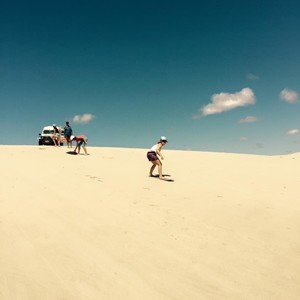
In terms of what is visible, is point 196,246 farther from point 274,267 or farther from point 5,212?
point 5,212

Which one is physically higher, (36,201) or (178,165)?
(178,165)

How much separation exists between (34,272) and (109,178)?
6.05m

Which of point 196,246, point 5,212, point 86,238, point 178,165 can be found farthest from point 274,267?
point 178,165

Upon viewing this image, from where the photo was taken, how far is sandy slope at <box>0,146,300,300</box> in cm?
364

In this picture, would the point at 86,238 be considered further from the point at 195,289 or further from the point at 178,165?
the point at 178,165

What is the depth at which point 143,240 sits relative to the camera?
4.89 meters

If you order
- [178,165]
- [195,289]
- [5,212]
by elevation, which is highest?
[178,165]

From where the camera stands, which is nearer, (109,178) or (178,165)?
(109,178)

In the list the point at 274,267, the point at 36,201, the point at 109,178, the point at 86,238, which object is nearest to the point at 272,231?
the point at 274,267

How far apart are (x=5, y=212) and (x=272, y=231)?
16.4ft

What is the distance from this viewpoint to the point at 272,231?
5.73 metres

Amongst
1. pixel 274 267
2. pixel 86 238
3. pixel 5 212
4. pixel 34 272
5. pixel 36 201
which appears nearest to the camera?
pixel 34 272

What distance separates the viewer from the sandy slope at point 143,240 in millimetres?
3637

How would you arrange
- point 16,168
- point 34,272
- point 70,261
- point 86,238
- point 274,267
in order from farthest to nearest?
1. point 16,168
2. point 86,238
3. point 274,267
4. point 70,261
5. point 34,272
